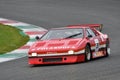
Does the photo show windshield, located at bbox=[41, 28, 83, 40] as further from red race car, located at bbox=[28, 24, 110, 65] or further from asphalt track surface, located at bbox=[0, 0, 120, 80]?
asphalt track surface, located at bbox=[0, 0, 120, 80]

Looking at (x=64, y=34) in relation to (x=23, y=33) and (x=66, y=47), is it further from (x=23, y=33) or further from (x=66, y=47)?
(x=23, y=33)

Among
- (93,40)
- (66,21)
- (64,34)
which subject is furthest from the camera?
(66,21)

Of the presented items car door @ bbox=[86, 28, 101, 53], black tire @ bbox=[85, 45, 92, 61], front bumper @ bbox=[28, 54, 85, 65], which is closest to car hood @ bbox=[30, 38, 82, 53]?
front bumper @ bbox=[28, 54, 85, 65]

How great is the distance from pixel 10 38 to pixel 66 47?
28.6 ft

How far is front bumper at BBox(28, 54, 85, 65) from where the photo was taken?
14.9 metres

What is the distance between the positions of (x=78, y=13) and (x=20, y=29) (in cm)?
646

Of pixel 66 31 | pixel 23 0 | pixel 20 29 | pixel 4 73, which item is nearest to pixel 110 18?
pixel 20 29

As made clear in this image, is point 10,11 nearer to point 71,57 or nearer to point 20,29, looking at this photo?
point 20,29

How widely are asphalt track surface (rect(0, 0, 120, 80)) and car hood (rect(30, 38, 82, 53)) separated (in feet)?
1.58

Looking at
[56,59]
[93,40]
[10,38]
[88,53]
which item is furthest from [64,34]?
[10,38]

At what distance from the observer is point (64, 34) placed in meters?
16.2

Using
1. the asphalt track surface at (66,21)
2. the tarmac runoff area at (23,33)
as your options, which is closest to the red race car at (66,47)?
the asphalt track surface at (66,21)

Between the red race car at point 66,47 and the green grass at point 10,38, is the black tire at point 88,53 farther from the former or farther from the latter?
the green grass at point 10,38

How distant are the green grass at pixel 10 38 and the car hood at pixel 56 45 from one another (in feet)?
13.5
